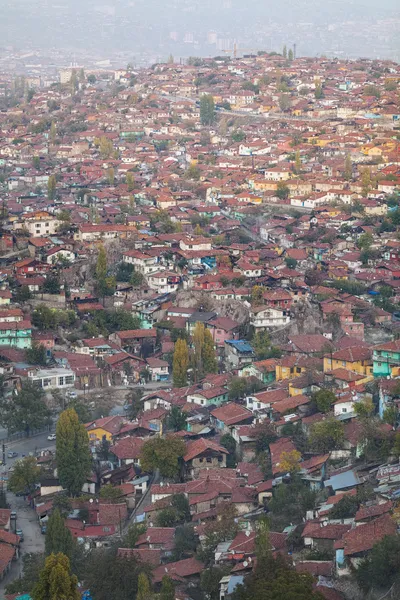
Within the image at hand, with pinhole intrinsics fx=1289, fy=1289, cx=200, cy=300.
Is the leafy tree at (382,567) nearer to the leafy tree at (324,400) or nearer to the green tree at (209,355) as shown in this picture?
the leafy tree at (324,400)

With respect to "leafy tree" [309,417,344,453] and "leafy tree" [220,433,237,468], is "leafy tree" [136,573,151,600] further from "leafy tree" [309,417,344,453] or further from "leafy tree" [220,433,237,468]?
"leafy tree" [220,433,237,468]

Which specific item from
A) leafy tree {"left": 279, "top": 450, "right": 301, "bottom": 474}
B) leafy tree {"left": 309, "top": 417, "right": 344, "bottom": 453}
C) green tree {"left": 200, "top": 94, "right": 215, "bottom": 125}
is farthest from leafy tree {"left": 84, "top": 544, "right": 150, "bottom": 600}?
green tree {"left": 200, "top": 94, "right": 215, "bottom": 125}

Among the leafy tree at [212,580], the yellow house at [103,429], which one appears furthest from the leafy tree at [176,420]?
the leafy tree at [212,580]

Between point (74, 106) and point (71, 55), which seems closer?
point (74, 106)

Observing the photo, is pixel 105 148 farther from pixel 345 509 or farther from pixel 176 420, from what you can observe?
pixel 345 509

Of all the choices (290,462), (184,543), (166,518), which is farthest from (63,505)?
(290,462)

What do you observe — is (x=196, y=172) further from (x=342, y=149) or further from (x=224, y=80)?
(x=224, y=80)

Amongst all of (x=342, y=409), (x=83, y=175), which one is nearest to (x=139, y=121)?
(x=83, y=175)
